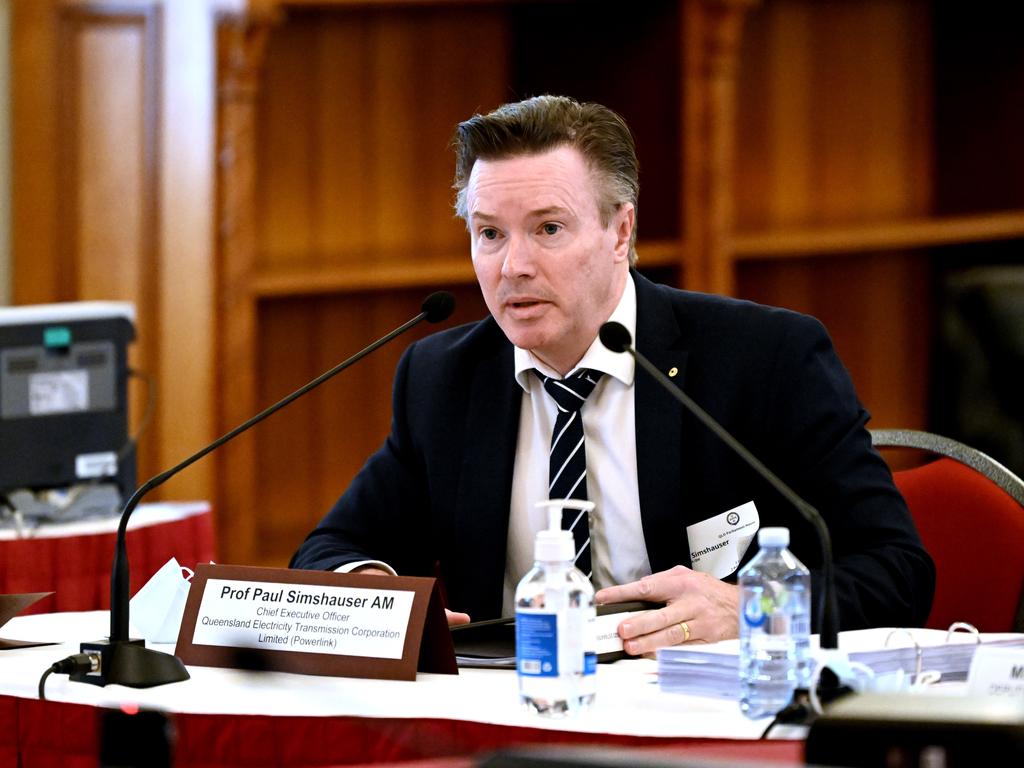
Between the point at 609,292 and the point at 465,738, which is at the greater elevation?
the point at 609,292

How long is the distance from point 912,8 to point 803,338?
2533mm

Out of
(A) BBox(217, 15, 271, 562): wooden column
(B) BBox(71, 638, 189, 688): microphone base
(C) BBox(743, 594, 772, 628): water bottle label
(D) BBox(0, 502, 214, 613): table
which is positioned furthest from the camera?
(A) BBox(217, 15, 271, 562): wooden column

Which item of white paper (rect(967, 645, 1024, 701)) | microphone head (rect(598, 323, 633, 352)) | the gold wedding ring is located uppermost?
microphone head (rect(598, 323, 633, 352))

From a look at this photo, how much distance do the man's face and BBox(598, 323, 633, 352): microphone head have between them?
0.45 meters

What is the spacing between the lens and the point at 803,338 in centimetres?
205

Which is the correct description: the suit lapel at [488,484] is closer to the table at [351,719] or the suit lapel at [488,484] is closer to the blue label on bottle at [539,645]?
the table at [351,719]

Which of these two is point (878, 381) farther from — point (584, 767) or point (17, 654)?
point (584, 767)

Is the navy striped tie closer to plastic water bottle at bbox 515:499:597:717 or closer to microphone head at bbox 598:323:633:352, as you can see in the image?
microphone head at bbox 598:323:633:352

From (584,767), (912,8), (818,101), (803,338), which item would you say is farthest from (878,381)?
(584,767)

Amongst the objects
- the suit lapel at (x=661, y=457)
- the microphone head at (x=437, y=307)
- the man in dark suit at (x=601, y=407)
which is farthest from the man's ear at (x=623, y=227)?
the microphone head at (x=437, y=307)

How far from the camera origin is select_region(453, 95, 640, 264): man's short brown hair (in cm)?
203

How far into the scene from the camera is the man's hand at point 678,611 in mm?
1587

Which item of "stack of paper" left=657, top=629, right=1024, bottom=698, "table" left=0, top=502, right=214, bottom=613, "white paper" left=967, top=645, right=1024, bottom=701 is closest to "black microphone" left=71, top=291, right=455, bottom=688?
"stack of paper" left=657, top=629, right=1024, bottom=698

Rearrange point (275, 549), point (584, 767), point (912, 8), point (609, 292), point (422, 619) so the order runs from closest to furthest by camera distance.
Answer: point (584, 767) → point (422, 619) → point (609, 292) → point (275, 549) → point (912, 8)
